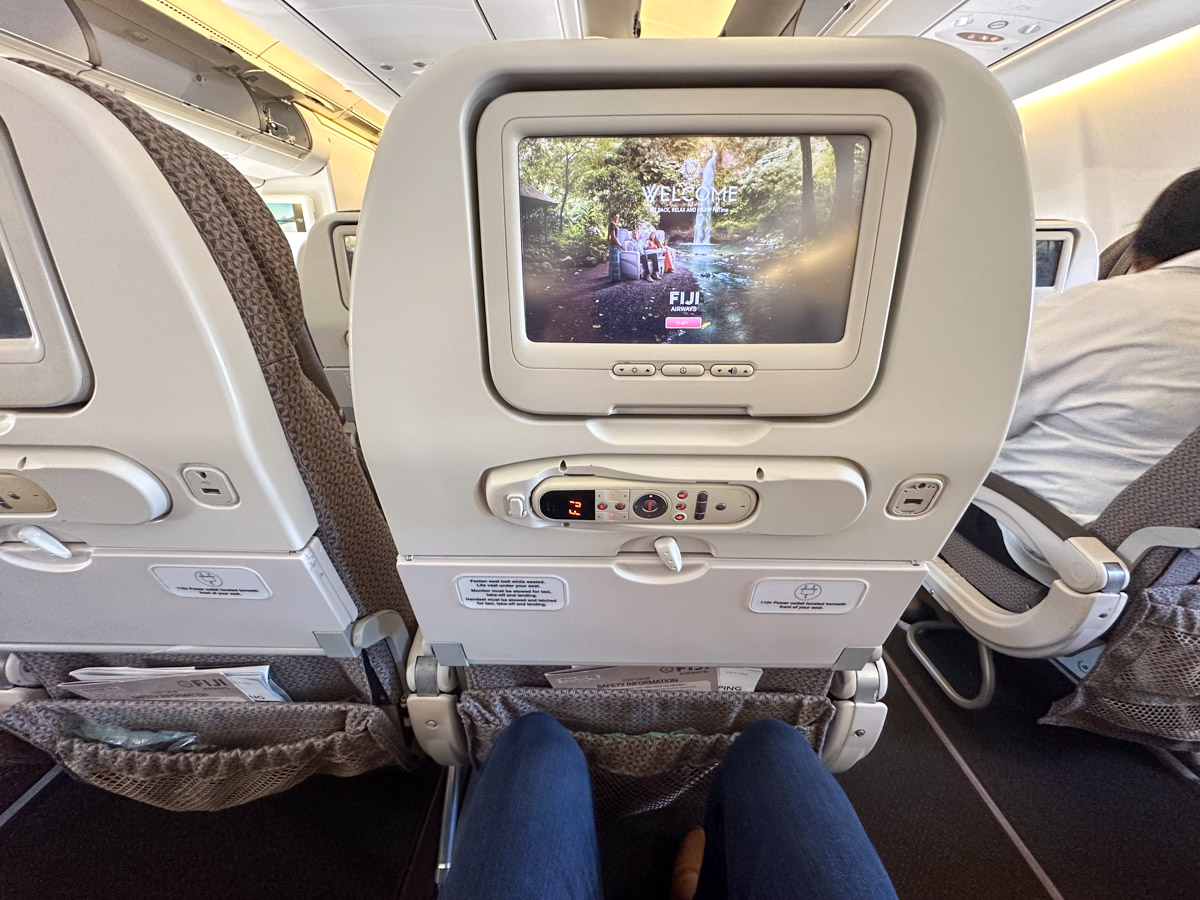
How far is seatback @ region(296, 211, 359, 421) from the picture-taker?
2.44 metres

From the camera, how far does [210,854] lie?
121 cm

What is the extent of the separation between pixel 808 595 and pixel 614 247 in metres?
0.55

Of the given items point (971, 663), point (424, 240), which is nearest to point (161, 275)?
point (424, 240)

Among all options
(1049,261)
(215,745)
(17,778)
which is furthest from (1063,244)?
(17,778)

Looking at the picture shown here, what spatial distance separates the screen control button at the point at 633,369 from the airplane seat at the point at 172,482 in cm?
45

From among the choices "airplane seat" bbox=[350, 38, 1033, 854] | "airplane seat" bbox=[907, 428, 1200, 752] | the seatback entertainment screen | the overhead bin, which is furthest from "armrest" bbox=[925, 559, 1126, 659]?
the overhead bin

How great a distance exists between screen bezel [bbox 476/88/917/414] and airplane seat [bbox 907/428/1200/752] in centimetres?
91

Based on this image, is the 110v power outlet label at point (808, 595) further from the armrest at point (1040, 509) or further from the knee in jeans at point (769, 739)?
the armrest at point (1040, 509)

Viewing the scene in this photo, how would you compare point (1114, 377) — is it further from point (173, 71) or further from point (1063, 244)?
point (173, 71)

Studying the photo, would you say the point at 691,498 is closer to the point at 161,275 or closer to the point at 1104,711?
the point at 161,275

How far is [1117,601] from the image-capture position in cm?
101

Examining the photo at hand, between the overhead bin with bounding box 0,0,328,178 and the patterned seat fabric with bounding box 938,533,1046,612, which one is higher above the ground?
the overhead bin with bounding box 0,0,328,178

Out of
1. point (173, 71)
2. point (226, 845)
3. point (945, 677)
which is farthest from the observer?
point (173, 71)

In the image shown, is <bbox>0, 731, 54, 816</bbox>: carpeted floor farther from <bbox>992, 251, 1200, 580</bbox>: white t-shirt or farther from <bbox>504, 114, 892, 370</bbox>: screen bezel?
<bbox>992, 251, 1200, 580</bbox>: white t-shirt
